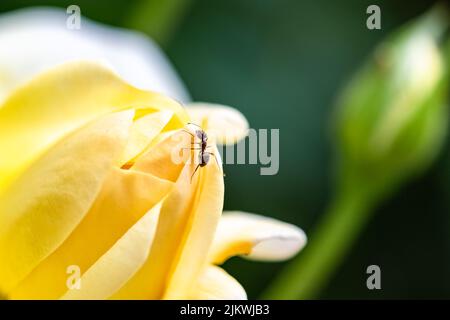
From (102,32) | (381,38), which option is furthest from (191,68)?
(102,32)

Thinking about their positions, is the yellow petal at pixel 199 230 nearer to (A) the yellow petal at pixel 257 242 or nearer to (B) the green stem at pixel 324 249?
(A) the yellow petal at pixel 257 242

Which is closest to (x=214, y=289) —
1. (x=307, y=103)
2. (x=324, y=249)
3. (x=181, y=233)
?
(x=181, y=233)

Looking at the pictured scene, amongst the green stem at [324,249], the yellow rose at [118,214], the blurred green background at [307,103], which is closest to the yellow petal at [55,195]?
the yellow rose at [118,214]

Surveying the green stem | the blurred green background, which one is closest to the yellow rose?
the green stem

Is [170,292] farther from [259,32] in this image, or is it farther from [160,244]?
[259,32]

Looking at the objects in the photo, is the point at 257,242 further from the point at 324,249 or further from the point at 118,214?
A: the point at 324,249

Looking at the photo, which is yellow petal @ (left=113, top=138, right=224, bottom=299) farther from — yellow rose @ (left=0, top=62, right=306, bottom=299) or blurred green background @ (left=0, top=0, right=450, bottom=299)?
blurred green background @ (left=0, top=0, right=450, bottom=299)

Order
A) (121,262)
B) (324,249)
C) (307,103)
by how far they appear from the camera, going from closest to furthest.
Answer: (121,262) < (324,249) < (307,103)
